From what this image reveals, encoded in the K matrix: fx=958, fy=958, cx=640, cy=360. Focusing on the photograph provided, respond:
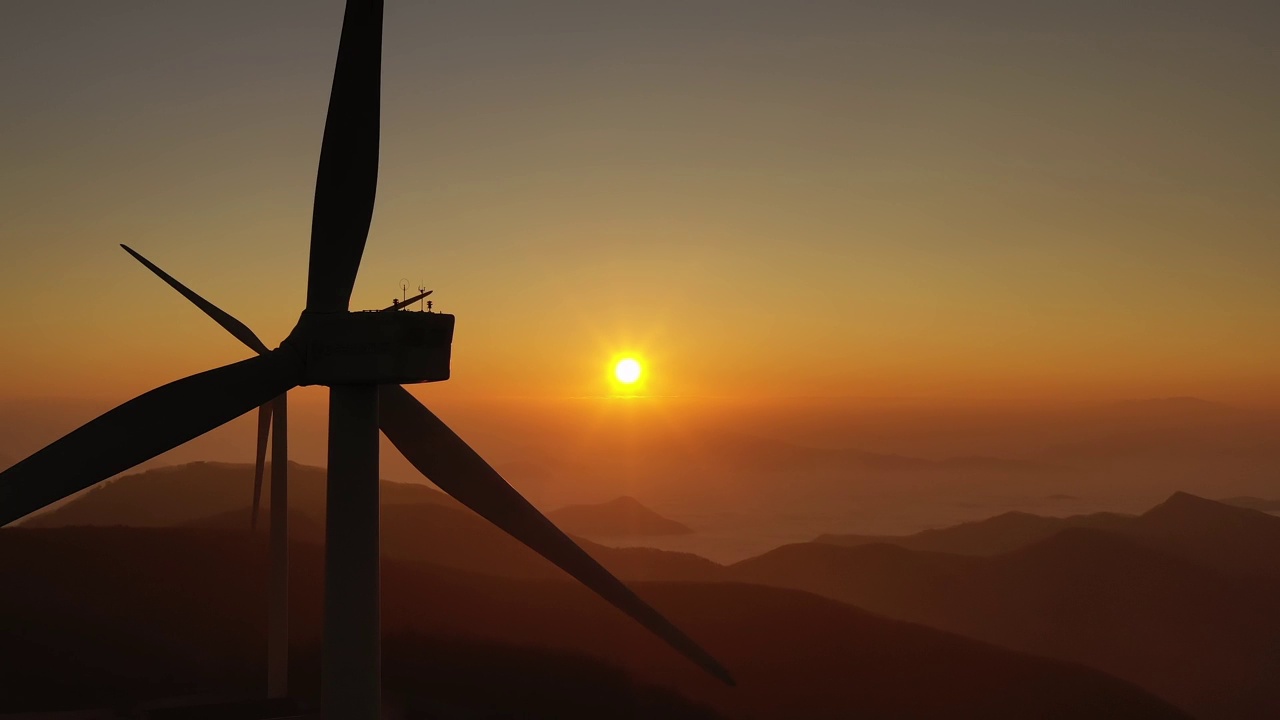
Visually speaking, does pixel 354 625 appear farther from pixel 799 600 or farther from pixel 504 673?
pixel 799 600

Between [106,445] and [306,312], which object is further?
[306,312]

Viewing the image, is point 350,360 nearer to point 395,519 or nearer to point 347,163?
point 347,163

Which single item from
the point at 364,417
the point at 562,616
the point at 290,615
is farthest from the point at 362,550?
the point at 562,616

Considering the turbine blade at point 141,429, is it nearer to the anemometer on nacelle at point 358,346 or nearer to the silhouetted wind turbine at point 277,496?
the anemometer on nacelle at point 358,346

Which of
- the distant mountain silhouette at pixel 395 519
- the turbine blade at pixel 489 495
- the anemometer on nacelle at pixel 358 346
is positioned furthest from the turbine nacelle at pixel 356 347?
the distant mountain silhouette at pixel 395 519

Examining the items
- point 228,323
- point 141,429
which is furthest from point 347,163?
point 228,323

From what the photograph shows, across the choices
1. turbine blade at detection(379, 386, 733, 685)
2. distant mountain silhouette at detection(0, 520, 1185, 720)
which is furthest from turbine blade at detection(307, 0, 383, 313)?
distant mountain silhouette at detection(0, 520, 1185, 720)
